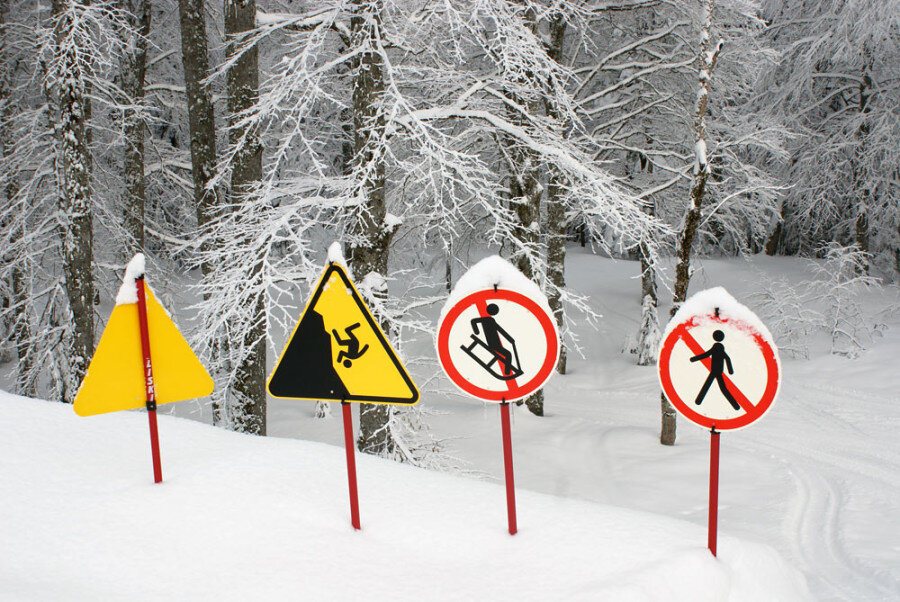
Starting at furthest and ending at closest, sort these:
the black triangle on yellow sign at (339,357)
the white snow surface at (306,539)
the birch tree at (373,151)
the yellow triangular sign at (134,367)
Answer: the birch tree at (373,151), the yellow triangular sign at (134,367), the black triangle on yellow sign at (339,357), the white snow surface at (306,539)

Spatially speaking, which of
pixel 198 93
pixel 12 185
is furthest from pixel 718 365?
Answer: pixel 12 185

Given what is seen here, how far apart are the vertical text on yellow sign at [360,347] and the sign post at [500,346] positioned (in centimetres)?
28

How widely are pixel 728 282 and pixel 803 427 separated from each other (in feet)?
39.4

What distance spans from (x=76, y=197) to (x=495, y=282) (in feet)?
24.0

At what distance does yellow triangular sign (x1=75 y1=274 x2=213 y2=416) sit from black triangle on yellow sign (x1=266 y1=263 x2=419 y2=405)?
0.60 metres

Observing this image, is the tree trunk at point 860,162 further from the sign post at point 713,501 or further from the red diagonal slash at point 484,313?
the red diagonal slash at point 484,313

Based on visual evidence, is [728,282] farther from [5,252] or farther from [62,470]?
[62,470]

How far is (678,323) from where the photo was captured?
10.1 ft

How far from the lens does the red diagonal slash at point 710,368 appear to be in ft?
9.72

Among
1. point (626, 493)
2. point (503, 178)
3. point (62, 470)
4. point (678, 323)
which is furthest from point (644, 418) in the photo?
point (62, 470)

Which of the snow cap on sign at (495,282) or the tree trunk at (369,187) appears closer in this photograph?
the snow cap on sign at (495,282)

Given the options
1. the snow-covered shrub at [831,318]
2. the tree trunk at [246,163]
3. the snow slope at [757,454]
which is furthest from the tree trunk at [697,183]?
the snow-covered shrub at [831,318]

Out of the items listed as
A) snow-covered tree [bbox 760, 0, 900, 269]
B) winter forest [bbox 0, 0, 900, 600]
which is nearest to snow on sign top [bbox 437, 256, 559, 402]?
winter forest [bbox 0, 0, 900, 600]

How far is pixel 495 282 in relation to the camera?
10.1ft
